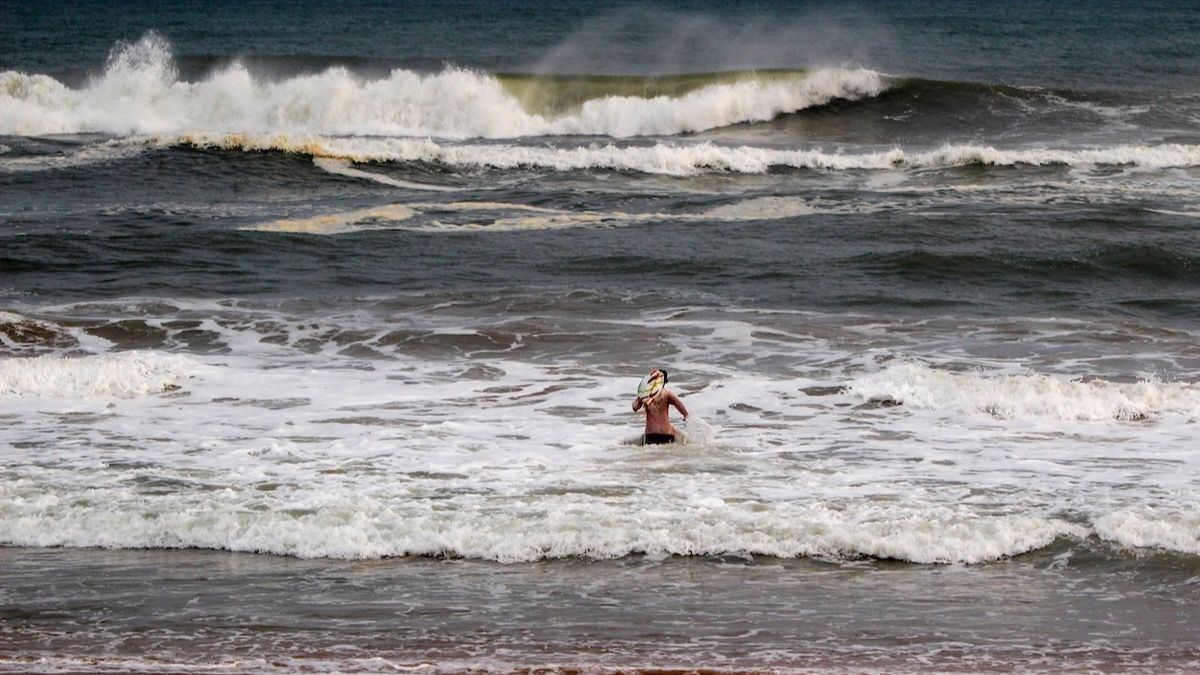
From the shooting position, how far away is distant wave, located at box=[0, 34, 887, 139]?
34125 millimetres

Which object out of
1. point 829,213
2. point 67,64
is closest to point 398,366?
point 829,213

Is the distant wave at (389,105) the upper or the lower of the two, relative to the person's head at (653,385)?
upper

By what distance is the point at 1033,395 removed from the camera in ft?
38.5

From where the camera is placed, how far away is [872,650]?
688 centimetres

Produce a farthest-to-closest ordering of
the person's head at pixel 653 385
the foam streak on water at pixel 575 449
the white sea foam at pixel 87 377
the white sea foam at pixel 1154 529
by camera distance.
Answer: the white sea foam at pixel 87 377 < the person's head at pixel 653 385 < the foam streak on water at pixel 575 449 < the white sea foam at pixel 1154 529

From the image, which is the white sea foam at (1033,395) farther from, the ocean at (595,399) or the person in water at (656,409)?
the person in water at (656,409)

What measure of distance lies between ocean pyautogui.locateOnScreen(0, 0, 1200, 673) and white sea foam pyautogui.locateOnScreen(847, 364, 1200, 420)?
4 cm

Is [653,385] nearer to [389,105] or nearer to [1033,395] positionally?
[1033,395]

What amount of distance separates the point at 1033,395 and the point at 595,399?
3464 millimetres

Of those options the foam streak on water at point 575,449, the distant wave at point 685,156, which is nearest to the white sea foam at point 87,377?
the foam streak on water at point 575,449

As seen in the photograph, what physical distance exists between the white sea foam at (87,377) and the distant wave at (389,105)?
20.3 meters

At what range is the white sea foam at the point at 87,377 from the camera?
1226cm

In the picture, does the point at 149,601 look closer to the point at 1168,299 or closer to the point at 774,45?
the point at 1168,299

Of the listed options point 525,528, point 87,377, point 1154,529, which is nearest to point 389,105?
point 87,377
